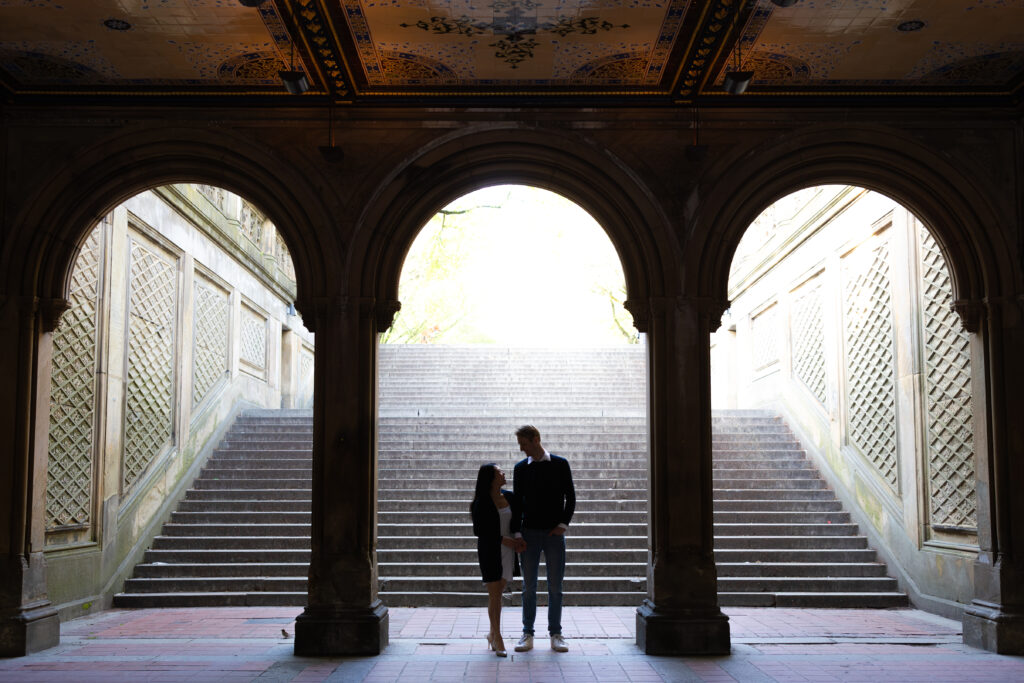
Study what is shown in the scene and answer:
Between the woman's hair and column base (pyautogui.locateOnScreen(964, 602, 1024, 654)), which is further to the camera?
column base (pyautogui.locateOnScreen(964, 602, 1024, 654))

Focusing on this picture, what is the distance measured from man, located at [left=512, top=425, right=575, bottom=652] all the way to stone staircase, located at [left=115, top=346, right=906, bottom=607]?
2.43m

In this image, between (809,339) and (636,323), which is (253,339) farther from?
(636,323)

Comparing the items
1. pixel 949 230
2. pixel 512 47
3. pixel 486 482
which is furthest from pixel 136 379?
pixel 949 230

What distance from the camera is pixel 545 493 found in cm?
764

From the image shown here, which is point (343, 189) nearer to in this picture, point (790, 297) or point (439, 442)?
point (439, 442)

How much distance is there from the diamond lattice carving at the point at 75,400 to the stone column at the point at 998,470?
8182 mm

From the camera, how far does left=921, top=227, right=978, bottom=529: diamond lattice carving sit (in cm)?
952

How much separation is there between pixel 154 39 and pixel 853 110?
220 inches

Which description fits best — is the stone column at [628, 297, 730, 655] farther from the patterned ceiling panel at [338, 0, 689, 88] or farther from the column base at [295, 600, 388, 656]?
the column base at [295, 600, 388, 656]

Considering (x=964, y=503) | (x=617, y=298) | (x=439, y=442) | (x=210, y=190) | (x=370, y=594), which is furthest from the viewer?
(x=617, y=298)

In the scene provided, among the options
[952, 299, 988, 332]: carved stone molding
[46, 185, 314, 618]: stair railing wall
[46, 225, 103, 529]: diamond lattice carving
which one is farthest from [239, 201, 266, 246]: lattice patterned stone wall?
[952, 299, 988, 332]: carved stone molding

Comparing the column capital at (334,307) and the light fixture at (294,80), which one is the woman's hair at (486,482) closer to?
the column capital at (334,307)

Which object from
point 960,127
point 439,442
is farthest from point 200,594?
point 960,127

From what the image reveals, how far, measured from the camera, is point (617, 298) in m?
31.2
